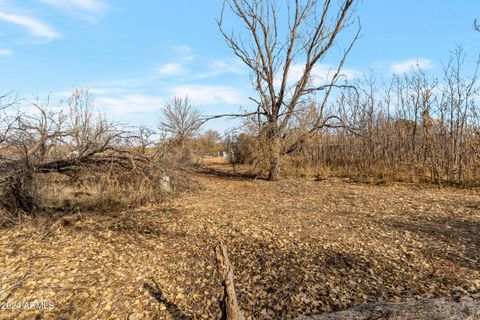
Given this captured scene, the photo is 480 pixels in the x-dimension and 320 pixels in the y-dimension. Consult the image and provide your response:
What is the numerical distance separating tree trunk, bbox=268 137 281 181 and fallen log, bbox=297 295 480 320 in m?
7.33

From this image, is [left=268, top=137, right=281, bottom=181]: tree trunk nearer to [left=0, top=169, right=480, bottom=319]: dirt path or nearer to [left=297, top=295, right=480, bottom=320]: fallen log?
[left=0, top=169, right=480, bottom=319]: dirt path

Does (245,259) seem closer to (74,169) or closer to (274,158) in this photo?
(74,169)

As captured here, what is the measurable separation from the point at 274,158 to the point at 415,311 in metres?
7.58

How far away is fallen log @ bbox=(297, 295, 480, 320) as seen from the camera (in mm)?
2232

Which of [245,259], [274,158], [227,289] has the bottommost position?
[245,259]

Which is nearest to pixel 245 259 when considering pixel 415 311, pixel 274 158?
pixel 415 311

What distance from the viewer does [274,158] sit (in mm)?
9766

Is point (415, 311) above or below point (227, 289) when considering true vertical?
below

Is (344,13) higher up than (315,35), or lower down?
higher up

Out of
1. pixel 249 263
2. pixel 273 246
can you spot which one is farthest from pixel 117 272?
pixel 273 246

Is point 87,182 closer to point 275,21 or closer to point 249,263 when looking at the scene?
point 249,263

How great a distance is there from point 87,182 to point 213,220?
2.34m

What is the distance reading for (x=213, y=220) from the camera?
5098mm

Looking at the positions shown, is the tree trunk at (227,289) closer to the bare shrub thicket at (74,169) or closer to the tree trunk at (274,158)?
the bare shrub thicket at (74,169)
